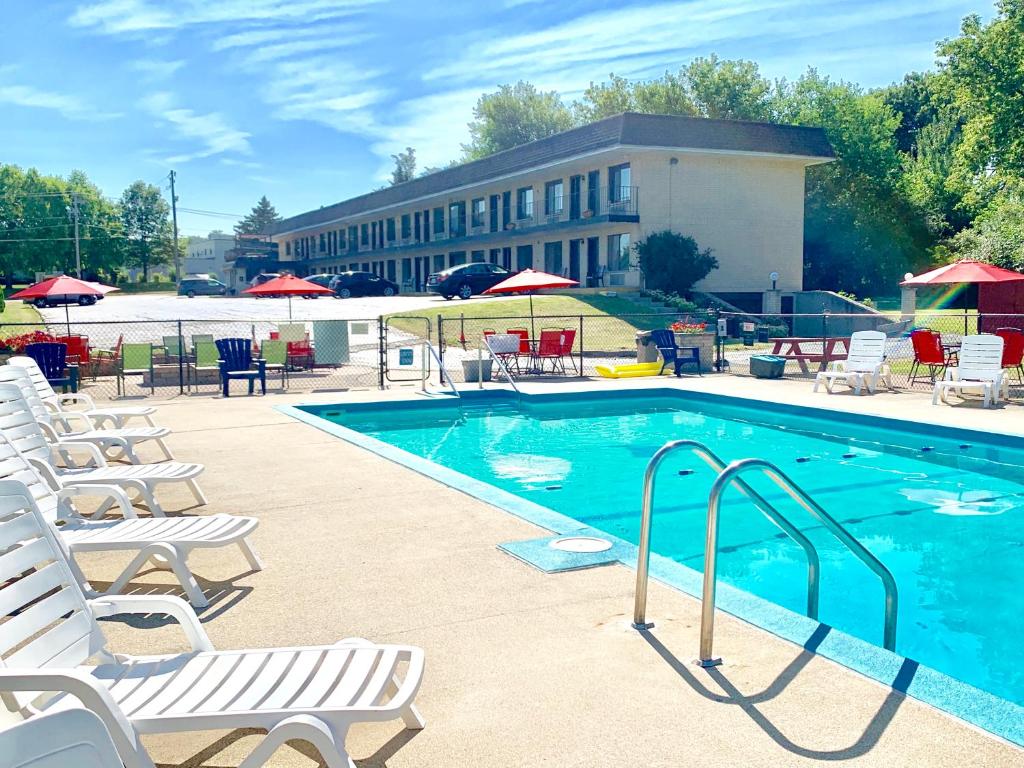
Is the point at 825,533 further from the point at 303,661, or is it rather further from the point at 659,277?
the point at 659,277

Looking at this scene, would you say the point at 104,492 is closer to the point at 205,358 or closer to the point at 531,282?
the point at 205,358

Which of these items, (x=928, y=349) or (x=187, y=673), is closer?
(x=187, y=673)

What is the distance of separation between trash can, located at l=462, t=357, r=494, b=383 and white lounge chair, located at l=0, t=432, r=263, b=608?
41.3 ft

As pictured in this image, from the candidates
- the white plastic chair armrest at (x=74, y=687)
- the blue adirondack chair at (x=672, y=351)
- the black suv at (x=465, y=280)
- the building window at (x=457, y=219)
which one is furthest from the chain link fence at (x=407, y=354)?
the building window at (x=457, y=219)

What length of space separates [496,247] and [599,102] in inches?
920

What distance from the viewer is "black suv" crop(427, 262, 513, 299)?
36.7 m

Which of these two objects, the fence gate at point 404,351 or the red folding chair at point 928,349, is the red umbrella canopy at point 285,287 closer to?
the fence gate at point 404,351

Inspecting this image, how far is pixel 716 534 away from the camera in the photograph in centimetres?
382

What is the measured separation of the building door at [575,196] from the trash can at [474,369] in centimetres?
2144

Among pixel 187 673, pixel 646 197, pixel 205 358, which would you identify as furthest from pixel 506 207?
pixel 187 673

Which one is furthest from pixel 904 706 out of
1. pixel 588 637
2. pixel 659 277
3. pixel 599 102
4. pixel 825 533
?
pixel 599 102

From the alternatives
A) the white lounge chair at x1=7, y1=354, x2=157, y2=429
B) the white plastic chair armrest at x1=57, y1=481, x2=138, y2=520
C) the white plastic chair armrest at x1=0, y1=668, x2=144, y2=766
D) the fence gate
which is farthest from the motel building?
the white plastic chair armrest at x1=0, y1=668, x2=144, y2=766

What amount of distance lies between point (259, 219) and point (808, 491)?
430 ft

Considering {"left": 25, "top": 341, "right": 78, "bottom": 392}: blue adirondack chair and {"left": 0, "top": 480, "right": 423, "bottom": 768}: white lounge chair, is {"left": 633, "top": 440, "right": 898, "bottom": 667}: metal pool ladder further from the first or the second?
{"left": 25, "top": 341, "right": 78, "bottom": 392}: blue adirondack chair
